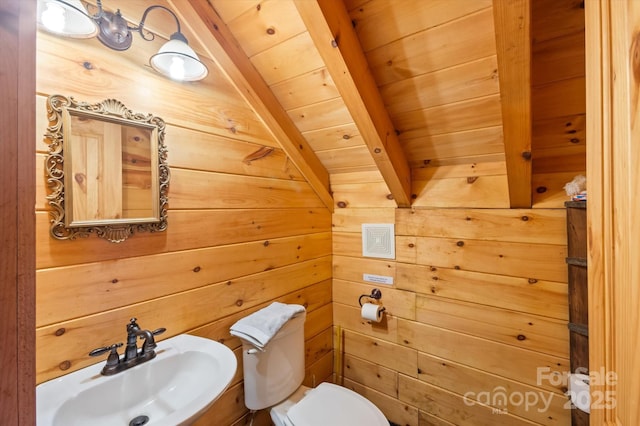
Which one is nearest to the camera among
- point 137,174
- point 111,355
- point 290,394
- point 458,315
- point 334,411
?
point 111,355

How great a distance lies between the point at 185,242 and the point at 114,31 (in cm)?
84

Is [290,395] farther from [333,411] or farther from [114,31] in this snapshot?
[114,31]

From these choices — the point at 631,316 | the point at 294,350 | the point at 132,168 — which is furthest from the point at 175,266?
the point at 631,316

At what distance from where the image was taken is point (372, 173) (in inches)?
78.0

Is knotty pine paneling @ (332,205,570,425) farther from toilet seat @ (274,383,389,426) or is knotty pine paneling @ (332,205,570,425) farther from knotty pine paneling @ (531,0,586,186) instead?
toilet seat @ (274,383,389,426)

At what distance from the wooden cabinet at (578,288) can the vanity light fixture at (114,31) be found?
1784 mm

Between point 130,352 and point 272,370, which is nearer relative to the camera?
point 130,352

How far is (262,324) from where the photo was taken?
1.41 meters

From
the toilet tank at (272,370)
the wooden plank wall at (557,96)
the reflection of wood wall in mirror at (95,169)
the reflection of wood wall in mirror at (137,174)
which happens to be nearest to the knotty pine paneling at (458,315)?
the wooden plank wall at (557,96)

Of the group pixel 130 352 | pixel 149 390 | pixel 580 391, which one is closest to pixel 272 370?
pixel 149 390

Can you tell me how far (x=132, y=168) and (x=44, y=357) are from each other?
68cm

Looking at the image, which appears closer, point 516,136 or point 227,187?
point 516,136

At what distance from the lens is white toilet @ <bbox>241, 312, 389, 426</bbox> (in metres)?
1.36

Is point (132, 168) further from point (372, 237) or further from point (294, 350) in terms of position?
point (372, 237)
